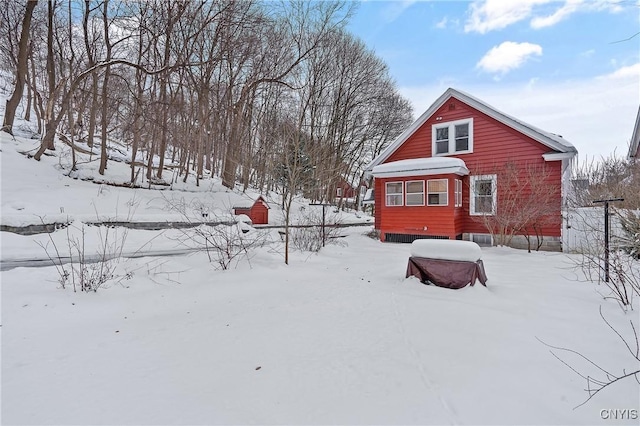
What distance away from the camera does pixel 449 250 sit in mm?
5383

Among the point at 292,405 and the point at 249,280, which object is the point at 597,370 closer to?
the point at 292,405

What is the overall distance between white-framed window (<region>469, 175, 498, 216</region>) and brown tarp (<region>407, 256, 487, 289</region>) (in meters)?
7.19

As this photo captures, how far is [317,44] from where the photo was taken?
2078cm

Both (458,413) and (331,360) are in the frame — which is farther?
(331,360)

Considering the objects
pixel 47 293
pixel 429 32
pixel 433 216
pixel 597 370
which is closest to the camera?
pixel 597 370

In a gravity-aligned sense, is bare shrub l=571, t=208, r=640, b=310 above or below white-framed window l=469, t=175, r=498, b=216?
below

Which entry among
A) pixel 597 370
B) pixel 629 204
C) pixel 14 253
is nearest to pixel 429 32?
pixel 629 204

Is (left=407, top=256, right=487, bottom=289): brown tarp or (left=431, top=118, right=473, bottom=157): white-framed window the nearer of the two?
(left=407, top=256, right=487, bottom=289): brown tarp

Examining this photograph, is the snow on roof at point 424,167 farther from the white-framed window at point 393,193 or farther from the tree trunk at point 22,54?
the tree trunk at point 22,54

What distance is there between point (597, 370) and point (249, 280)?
185 inches

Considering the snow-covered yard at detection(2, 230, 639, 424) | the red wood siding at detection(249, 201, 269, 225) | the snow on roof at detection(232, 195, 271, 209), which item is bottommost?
the snow-covered yard at detection(2, 230, 639, 424)

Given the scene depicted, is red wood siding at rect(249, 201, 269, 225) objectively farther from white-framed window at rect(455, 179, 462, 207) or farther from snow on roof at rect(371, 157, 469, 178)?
white-framed window at rect(455, 179, 462, 207)

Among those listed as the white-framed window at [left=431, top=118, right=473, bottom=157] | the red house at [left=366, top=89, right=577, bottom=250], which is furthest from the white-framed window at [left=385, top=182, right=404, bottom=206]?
the white-framed window at [left=431, top=118, right=473, bottom=157]

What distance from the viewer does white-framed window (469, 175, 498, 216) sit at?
11.5m
